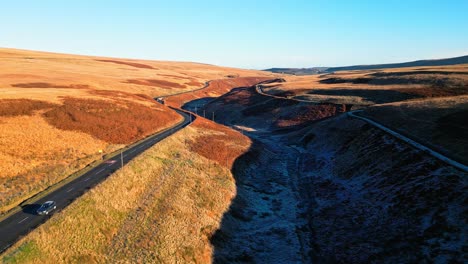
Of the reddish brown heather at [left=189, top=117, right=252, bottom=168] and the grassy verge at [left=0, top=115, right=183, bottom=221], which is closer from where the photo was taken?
the grassy verge at [left=0, top=115, right=183, bottom=221]

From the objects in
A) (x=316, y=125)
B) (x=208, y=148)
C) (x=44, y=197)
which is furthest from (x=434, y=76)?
(x=44, y=197)

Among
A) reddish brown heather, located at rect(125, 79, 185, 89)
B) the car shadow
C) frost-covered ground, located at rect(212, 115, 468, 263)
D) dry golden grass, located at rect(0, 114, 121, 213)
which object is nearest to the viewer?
frost-covered ground, located at rect(212, 115, 468, 263)

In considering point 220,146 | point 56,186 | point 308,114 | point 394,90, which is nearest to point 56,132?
point 56,186

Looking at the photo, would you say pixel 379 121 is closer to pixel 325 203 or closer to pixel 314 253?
pixel 325 203

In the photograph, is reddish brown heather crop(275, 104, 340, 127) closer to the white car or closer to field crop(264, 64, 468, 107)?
field crop(264, 64, 468, 107)

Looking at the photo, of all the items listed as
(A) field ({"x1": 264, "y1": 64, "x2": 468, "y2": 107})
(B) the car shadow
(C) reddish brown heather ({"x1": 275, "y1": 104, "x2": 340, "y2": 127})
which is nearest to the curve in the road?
(C) reddish brown heather ({"x1": 275, "y1": 104, "x2": 340, "y2": 127})

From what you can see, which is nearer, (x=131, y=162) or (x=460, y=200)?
(x=460, y=200)
